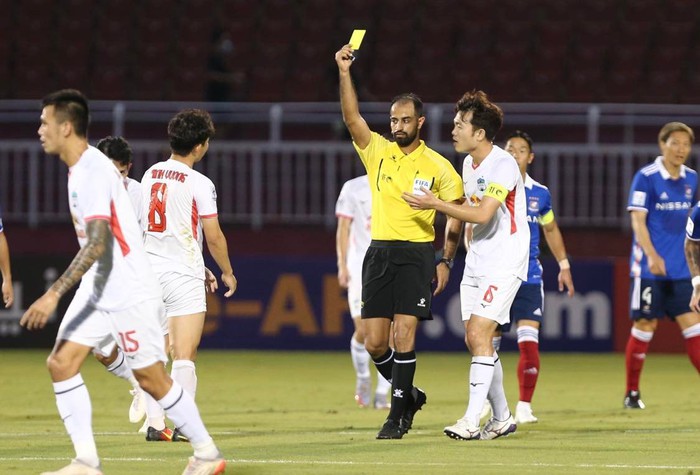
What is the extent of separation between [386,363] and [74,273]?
388 cm

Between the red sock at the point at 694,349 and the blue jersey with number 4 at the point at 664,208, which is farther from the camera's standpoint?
the blue jersey with number 4 at the point at 664,208

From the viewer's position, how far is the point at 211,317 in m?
18.2

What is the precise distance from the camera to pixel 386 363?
33.3 ft

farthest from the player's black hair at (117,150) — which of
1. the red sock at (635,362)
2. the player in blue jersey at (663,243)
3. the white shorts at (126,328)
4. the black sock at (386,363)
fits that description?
the red sock at (635,362)

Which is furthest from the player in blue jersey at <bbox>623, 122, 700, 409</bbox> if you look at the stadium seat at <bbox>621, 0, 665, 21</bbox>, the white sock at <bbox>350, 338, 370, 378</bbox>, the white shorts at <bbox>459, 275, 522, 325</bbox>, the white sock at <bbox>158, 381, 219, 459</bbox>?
the stadium seat at <bbox>621, 0, 665, 21</bbox>

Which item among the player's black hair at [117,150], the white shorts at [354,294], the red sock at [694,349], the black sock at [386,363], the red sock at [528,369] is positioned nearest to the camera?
the black sock at [386,363]

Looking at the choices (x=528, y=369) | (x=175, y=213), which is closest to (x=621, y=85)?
(x=528, y=369)

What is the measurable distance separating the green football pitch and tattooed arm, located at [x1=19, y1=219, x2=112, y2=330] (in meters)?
1.44

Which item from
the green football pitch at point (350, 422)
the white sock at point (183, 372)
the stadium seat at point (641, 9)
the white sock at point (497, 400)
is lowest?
the green football pitch at point (350, 422)

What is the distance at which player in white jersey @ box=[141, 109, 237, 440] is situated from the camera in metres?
9.02

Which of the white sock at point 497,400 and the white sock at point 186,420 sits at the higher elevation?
the white sock at point 186,420

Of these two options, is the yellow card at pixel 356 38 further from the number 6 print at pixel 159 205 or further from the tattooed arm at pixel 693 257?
the tattooed arm at pixel 693 257

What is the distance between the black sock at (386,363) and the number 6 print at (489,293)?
3.57 ft

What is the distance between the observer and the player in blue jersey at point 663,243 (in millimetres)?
11945
